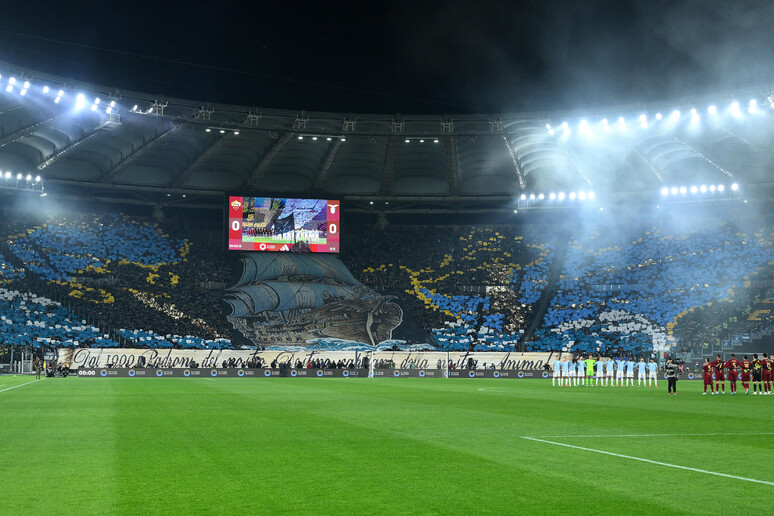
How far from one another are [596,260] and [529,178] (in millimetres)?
9456

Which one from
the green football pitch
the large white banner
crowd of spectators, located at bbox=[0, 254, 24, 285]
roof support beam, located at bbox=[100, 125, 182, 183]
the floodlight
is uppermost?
the floodlight

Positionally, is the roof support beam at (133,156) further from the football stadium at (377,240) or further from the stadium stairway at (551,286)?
the stadium stairway at (551,286)

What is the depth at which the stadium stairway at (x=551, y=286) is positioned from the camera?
64.7m

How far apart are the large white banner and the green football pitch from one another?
32.1m

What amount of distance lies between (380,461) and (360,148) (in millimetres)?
58609

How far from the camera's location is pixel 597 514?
7367mm

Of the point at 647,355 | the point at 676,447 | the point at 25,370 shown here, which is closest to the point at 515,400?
the point at 676,447

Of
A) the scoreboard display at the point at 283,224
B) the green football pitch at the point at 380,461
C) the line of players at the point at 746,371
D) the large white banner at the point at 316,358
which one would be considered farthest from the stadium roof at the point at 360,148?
the green football pitch at the point at 380,461

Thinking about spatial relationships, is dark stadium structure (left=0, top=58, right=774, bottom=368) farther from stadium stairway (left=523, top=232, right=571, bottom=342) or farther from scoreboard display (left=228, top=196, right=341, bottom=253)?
scoreboard display (left=228, top=196, right=341, bottom=253)


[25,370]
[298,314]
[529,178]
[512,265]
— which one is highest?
[529,178]

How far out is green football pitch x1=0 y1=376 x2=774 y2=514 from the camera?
7938 millimetres

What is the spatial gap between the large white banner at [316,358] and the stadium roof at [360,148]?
1633 cm

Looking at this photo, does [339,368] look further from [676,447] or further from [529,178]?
[676,447]

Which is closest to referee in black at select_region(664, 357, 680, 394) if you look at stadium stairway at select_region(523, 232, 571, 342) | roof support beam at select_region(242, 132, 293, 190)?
stadium stairway at select_region(523, 232, 571, 342)
